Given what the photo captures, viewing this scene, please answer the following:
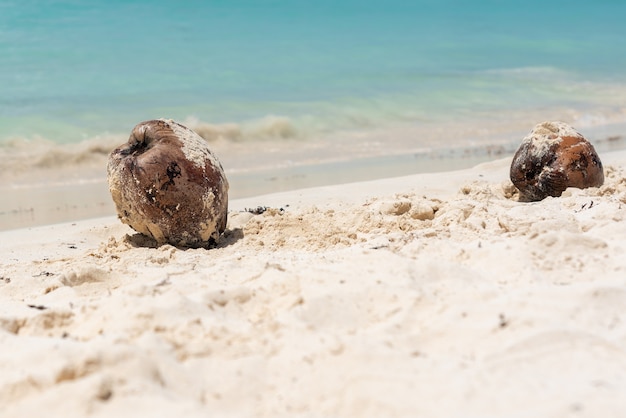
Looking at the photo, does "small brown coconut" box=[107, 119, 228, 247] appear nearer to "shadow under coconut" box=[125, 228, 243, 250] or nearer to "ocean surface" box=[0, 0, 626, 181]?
"shadow under coconut" box=[125, 228, 243, 250]

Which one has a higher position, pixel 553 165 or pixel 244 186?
pixel 553 165

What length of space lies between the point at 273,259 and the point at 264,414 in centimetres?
148

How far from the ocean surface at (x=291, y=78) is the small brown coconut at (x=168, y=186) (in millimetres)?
4871

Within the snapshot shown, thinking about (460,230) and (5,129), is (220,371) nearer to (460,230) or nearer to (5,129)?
(460,230)

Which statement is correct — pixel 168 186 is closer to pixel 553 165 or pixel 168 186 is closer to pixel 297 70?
pixel 553 165

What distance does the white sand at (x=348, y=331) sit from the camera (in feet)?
6.69

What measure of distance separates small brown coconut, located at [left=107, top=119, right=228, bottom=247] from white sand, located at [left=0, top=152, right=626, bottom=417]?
0.53 metres

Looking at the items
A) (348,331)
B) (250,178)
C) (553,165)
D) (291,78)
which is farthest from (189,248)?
(291,78)

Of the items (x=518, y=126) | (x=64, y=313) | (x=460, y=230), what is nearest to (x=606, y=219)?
(x=460, y=230)

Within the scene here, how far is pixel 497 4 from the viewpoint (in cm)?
3381

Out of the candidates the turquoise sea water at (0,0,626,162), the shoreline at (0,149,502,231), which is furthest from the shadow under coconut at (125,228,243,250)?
the turquoise sea water at (0,0,626,162)

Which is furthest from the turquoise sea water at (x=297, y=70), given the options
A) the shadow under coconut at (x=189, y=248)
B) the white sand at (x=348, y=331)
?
the white sand at (x=348, y=331)

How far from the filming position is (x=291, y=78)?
54.2ft

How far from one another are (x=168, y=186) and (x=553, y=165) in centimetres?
253
